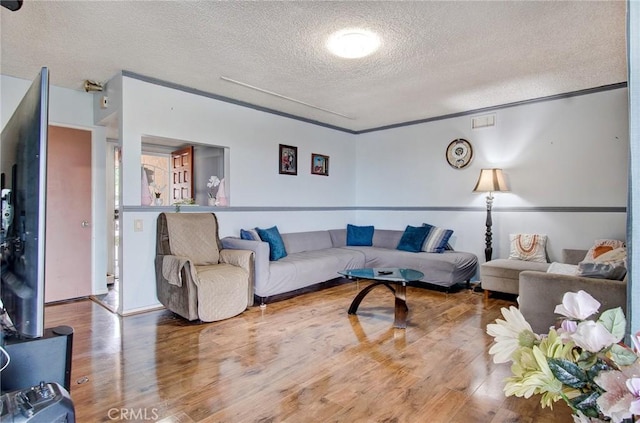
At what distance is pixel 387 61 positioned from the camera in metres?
3.13

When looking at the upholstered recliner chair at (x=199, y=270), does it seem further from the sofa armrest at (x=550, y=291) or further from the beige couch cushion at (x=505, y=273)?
the beige couch cushion at (x=505, y=273)

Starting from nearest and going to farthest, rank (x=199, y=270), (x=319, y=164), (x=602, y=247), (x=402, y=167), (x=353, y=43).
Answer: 1. (x=353, y=43)
2. (x=199, y=270)
3. (x=602, y=247)
4. (x=319, y=164)
5. (x=402, y=167)

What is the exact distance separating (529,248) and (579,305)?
4218 millimetres

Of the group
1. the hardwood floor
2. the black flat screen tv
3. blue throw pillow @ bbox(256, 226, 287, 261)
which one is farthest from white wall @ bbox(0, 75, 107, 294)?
the black flat screen tv

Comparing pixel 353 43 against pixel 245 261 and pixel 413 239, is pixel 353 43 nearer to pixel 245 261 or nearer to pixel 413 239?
pixel 245 261

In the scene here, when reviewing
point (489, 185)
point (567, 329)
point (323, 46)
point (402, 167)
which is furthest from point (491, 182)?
point (567, 329)

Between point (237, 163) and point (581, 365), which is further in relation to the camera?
point (237, 163)

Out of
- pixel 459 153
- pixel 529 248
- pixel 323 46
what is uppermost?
pixel 323 46

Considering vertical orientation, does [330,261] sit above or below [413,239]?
below

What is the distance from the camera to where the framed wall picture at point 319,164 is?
5.43m

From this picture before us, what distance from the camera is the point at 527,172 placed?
439 cm

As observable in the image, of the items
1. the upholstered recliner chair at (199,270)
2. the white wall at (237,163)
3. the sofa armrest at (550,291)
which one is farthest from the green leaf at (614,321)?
the white wall at (237,163)

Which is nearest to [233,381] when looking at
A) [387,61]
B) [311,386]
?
[311,386]

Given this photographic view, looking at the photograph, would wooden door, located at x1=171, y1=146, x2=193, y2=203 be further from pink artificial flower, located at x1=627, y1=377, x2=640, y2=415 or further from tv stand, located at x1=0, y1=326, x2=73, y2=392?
pink artificial flower, located at x1=627, y1=377, x2=640, y2=415
